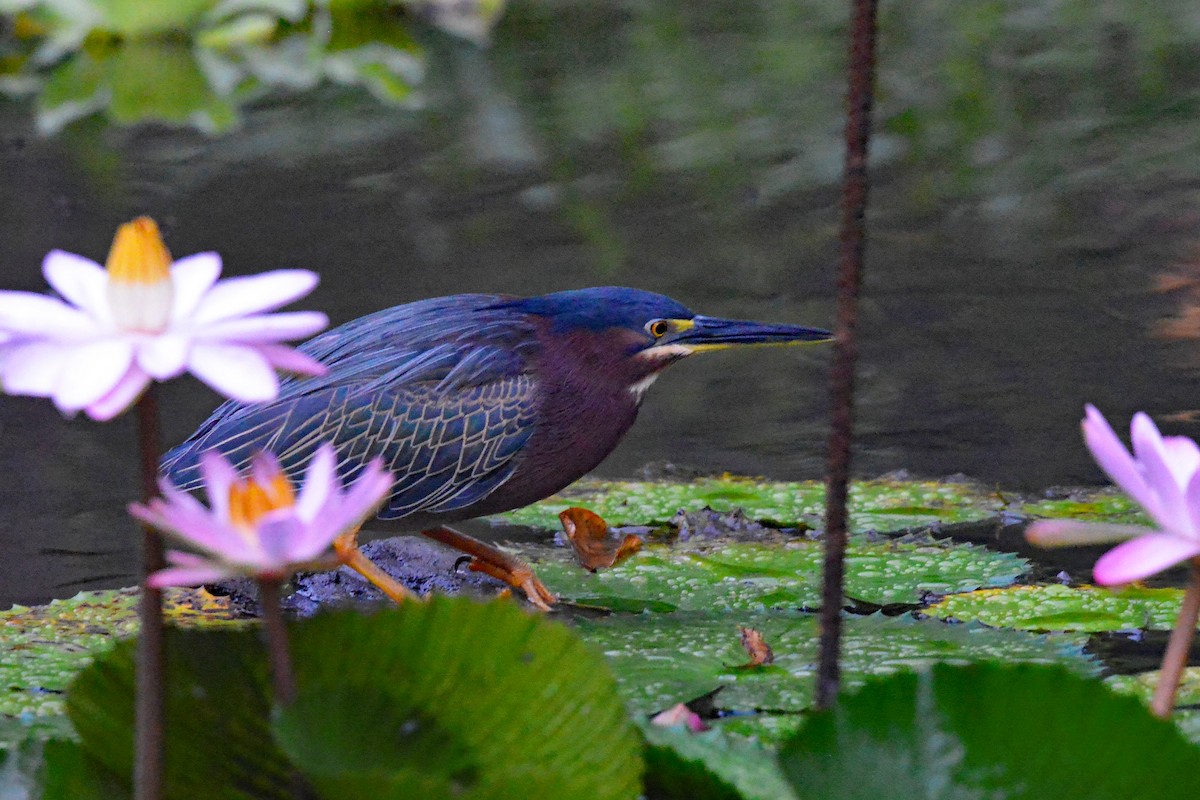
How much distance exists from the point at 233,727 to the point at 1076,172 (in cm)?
569

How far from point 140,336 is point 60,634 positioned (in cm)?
157

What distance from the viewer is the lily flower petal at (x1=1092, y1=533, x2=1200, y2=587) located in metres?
0.93

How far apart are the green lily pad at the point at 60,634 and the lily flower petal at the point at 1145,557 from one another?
4.11 ft

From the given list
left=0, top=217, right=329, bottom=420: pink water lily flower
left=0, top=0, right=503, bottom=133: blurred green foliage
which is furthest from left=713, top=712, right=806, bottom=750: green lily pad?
left=0, top=0, right=503, bottom=133: blurred green foliage

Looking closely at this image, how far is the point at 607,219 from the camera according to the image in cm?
571

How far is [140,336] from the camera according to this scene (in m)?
0.93

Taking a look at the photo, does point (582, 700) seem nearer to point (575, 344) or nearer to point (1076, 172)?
point (575, 344)

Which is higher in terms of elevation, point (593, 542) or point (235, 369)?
point (593, 542)

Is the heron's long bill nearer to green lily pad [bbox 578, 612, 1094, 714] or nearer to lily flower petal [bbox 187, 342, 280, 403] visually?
green lily pad [bbox 578, 612, 1094, 714]

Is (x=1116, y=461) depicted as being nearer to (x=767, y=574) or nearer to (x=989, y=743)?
(x=989, y=743)

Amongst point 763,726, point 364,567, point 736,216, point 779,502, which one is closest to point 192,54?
point 736,216

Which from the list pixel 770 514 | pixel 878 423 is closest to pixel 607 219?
pixel 878 423

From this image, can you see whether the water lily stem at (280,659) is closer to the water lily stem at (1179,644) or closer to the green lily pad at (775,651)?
the water lily stem at (1179,644)

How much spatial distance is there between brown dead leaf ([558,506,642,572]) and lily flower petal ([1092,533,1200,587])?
5.75 ft
